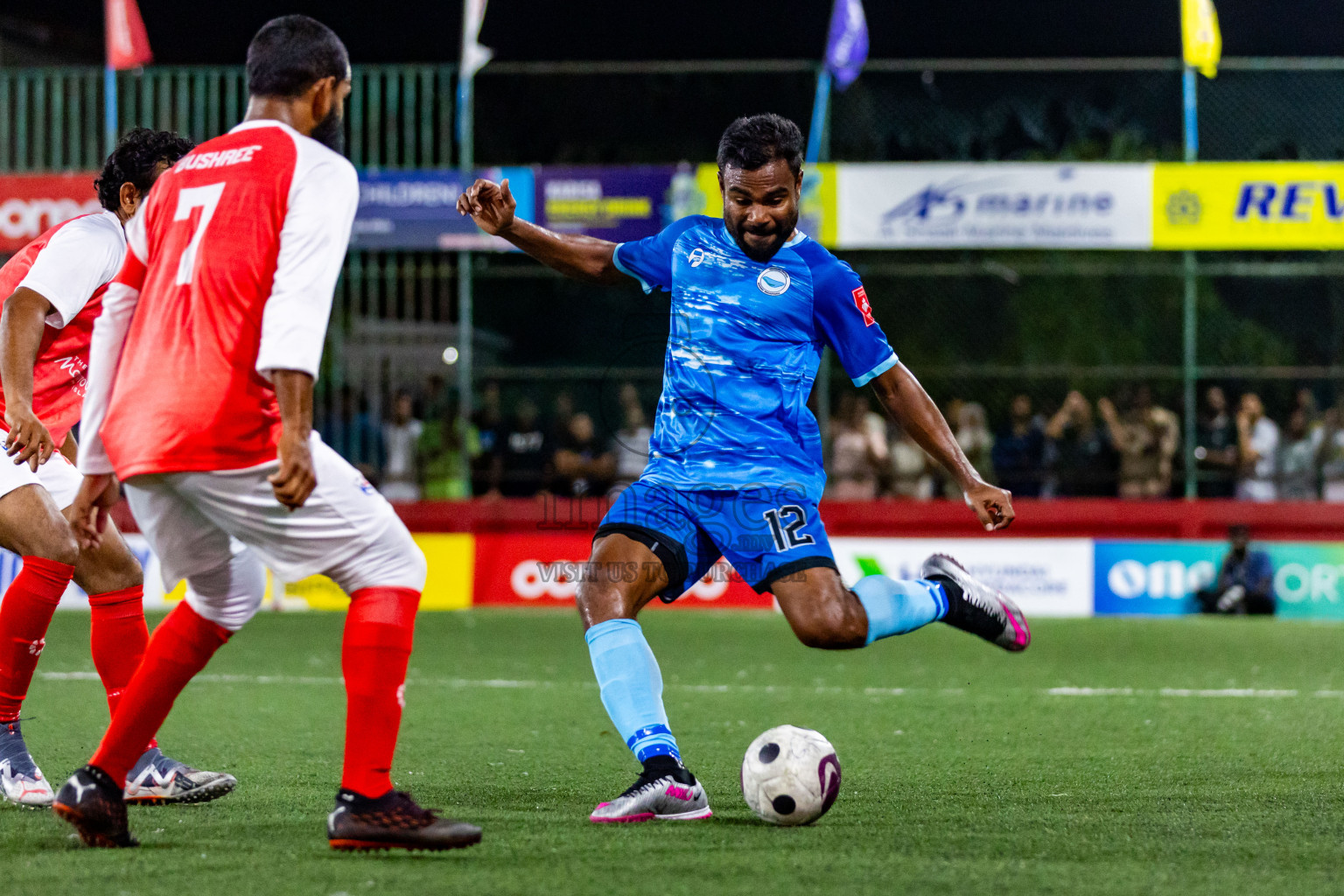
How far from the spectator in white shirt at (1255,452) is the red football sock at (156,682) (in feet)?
43.1

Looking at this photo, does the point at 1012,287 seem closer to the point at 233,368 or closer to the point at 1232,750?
the point at 1232,750

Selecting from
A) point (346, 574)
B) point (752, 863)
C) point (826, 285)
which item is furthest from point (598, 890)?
point (826, 285)

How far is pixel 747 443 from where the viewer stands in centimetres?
504

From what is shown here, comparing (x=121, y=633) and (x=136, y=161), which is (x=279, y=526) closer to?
(x=121, y=633)

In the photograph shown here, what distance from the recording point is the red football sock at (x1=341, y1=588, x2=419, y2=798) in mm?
4066

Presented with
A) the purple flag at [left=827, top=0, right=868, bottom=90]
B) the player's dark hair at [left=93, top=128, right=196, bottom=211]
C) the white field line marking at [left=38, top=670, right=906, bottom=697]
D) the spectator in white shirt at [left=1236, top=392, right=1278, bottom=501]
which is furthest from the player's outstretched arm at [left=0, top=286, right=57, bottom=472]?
the spectator in white shirt at [left=1236, top=392, right=1278, bottom=501]

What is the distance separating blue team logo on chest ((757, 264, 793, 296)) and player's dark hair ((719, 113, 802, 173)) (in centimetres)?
35

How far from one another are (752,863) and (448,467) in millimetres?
12214

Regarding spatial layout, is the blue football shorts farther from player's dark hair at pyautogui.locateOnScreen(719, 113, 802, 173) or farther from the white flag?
the white flag

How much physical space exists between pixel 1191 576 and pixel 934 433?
33.8ft

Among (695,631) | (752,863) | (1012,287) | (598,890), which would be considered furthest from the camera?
(1012,287)

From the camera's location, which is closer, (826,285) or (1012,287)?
(826,285)

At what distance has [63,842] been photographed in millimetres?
4355

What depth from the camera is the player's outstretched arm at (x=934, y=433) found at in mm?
5172
